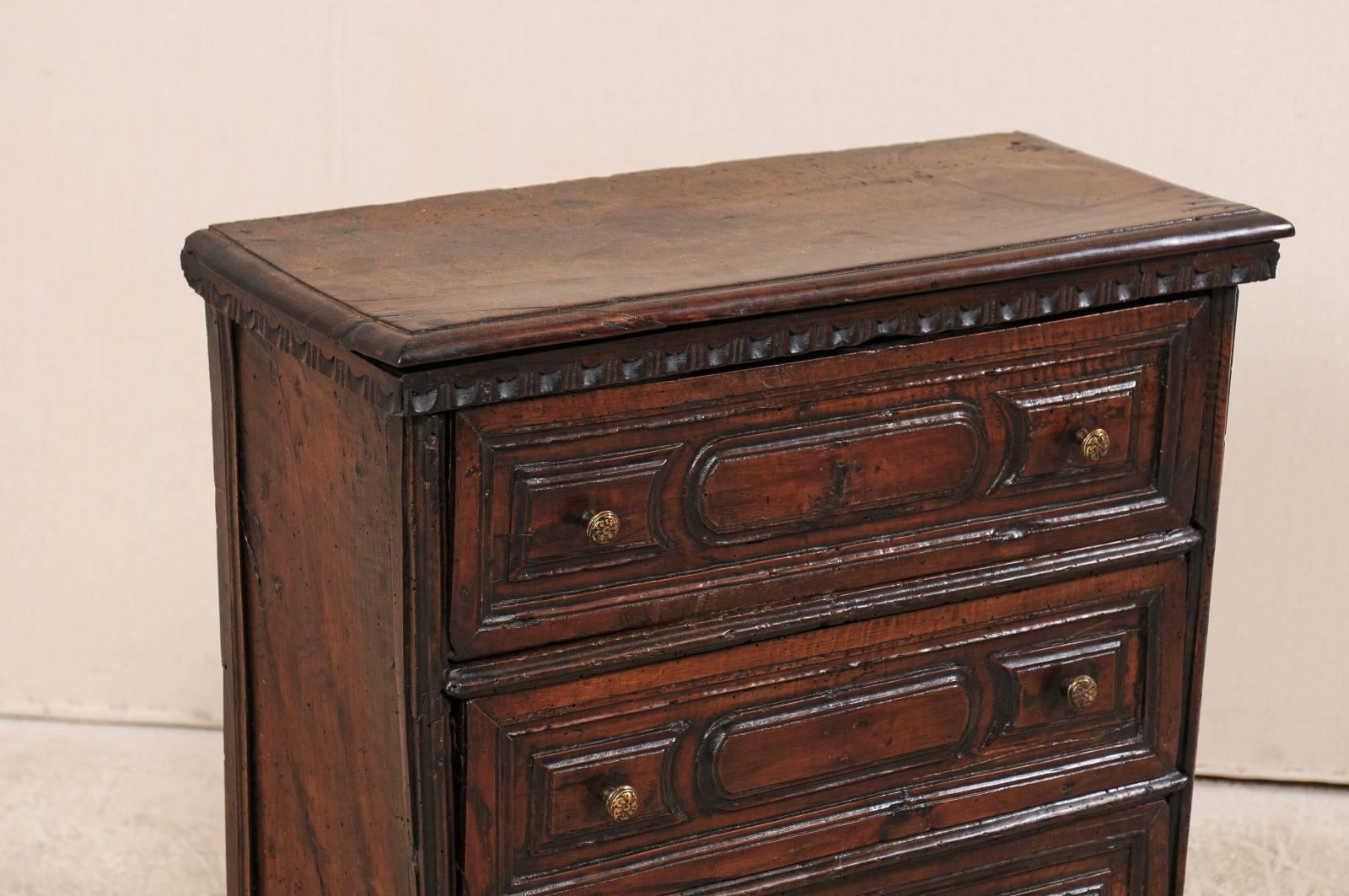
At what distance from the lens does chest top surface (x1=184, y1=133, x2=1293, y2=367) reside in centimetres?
216

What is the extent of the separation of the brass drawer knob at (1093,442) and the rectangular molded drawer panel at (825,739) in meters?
0.18

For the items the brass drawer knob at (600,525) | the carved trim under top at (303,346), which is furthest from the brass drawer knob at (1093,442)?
the carved trim under top at (303,346)

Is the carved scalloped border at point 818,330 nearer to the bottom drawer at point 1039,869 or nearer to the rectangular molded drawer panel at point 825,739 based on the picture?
the rectangular molded drawer panel at point 825,739

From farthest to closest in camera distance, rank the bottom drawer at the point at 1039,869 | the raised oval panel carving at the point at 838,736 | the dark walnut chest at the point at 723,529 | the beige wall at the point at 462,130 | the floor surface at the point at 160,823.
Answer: the beige wall at the point at 462,130 < the floor surface at the point at 160,823 < the bottom drawer at the point at 1039,869 < the raised oval panel carving at the point at 838,736 < the dark walnut chest at the point at 723,529

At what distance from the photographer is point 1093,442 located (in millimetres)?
2490

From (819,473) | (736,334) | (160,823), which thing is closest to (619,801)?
(819,473)

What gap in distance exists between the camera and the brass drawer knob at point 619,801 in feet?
7.67

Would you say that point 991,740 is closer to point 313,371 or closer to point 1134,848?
point 1134,848

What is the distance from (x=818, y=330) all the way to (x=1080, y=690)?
0.63 meters

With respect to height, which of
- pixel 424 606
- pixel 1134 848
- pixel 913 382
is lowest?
pixel 1134 848

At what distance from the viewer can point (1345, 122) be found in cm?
355

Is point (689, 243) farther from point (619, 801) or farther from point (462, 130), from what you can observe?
point (462, 130)

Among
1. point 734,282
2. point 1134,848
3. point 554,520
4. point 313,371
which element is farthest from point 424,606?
point 1134,848

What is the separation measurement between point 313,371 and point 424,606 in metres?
0.31
